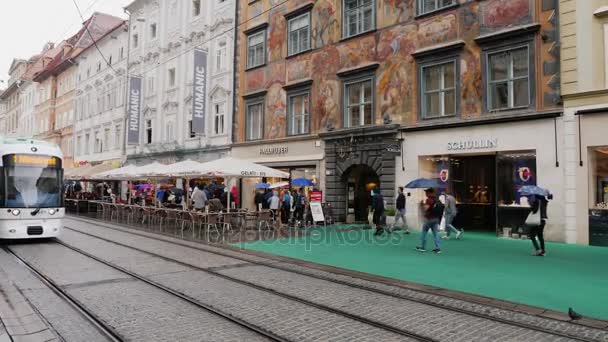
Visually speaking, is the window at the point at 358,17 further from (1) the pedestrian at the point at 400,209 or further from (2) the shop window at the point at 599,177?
(2) the shop window at the point at 599,177

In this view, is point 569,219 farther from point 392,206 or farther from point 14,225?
point 14,225

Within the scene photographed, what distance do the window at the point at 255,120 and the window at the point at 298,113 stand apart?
229 centimetres

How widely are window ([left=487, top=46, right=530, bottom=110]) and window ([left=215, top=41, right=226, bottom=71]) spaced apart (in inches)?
670

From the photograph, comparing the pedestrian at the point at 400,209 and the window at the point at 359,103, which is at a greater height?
the window at the point at 359,103

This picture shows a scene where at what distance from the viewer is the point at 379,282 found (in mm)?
8336

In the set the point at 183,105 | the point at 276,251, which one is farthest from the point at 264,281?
the point at 183,105

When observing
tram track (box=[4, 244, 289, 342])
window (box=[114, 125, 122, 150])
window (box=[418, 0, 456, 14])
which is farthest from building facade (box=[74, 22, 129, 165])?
tram track (box=[4, 244, 289, 342])

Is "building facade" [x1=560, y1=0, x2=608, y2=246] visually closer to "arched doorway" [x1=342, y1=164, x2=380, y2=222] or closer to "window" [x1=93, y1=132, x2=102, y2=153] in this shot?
"arched doorway" [x1=342, y1=164, x2=380, y2=222]

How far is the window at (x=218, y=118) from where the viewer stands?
27609 millimetres

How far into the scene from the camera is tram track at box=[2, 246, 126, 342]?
17.1ft

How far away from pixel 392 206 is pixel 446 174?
8.27 feet

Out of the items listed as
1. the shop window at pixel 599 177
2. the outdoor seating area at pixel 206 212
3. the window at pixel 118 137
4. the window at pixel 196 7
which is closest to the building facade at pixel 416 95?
the shop window at pixel 599 177

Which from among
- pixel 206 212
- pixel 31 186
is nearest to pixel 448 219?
pixel 206 212

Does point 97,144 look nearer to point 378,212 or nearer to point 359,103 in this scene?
point 359,103
